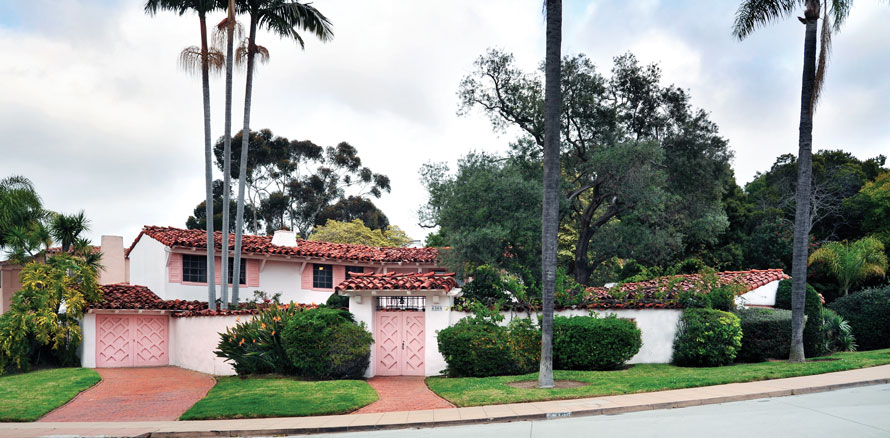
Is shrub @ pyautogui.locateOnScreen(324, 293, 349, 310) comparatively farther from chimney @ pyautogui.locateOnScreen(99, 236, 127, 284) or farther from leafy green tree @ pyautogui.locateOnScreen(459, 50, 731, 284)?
chimney @ pyautogui.locateOnScreen(99, 236, 127, 284)

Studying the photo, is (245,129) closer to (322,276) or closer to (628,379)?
(322,276)

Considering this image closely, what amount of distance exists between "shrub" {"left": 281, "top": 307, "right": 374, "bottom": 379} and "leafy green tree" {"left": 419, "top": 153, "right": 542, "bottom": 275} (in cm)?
593

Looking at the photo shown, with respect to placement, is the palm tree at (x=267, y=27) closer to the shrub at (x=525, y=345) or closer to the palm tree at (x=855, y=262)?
the shrub at (x=525, y=345)

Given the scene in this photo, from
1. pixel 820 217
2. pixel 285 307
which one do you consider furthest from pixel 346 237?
pixel 820 217

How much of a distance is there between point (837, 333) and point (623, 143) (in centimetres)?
992

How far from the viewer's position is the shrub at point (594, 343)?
17703mm

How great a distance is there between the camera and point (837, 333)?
22312mm

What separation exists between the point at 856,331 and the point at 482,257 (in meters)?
13.6

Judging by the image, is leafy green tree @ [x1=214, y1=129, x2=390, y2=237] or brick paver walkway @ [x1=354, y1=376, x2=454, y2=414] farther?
leafy green tree @ [x1=214, y1=129, x2=390, y2=237]

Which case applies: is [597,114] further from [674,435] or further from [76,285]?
[76,285]

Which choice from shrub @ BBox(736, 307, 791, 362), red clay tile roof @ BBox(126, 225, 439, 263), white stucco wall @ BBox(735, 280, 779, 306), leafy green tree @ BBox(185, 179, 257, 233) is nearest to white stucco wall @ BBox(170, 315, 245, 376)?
red clay tile roof @ BBox(126, 225, 439, 263)

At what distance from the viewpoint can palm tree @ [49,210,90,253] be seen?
2381 centimetres

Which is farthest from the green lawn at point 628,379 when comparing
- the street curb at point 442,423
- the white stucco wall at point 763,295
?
the white stucco wall at point 763,295

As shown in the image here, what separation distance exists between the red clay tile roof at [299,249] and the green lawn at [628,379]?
12.9m
